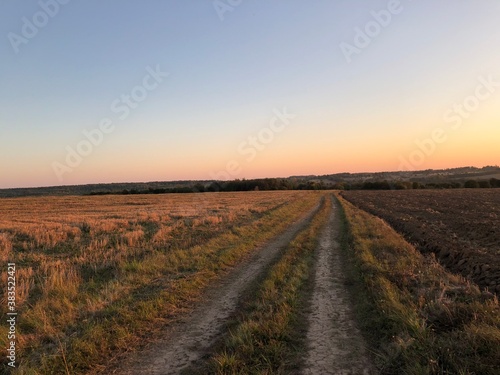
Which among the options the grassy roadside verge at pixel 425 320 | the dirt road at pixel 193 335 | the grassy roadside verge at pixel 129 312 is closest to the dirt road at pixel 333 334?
the grassy roadside verge at pixel 425 320

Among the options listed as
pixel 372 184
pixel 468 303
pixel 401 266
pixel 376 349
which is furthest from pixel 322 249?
pixel 372 184

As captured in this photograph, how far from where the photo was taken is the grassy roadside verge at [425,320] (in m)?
4.87

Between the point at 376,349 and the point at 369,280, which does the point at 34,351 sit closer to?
the point at 376,349

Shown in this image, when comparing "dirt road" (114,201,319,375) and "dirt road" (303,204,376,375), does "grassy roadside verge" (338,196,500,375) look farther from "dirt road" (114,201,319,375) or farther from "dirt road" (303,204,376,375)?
"dirt road" (114,201,319,375)

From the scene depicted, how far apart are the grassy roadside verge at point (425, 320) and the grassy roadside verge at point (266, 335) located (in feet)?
4.52

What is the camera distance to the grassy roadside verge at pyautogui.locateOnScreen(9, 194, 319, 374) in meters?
5.45

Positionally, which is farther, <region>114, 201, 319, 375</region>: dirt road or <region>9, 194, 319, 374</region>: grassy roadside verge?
<region>9, 194, 319, 374</region>: grassy roadside verge

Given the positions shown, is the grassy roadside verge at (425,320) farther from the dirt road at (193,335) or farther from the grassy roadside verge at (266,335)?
the dirt road at (193,335)

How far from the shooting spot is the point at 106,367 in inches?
210

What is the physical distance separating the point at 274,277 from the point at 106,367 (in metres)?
5.44

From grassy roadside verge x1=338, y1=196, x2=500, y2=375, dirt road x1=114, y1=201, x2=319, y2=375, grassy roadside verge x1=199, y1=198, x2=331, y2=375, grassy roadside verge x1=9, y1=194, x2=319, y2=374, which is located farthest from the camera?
grassy roadside verge x1=9, y1=194, x2=319, y2=374

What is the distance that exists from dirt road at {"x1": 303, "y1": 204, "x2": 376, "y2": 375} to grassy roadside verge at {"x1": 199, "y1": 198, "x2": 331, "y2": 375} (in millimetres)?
307

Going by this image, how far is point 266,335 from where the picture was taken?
5996 millimetres

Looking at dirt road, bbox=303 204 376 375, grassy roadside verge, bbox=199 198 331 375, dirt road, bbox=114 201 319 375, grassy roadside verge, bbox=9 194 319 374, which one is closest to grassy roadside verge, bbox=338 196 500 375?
dirt road, bbox=303 204 376 375
